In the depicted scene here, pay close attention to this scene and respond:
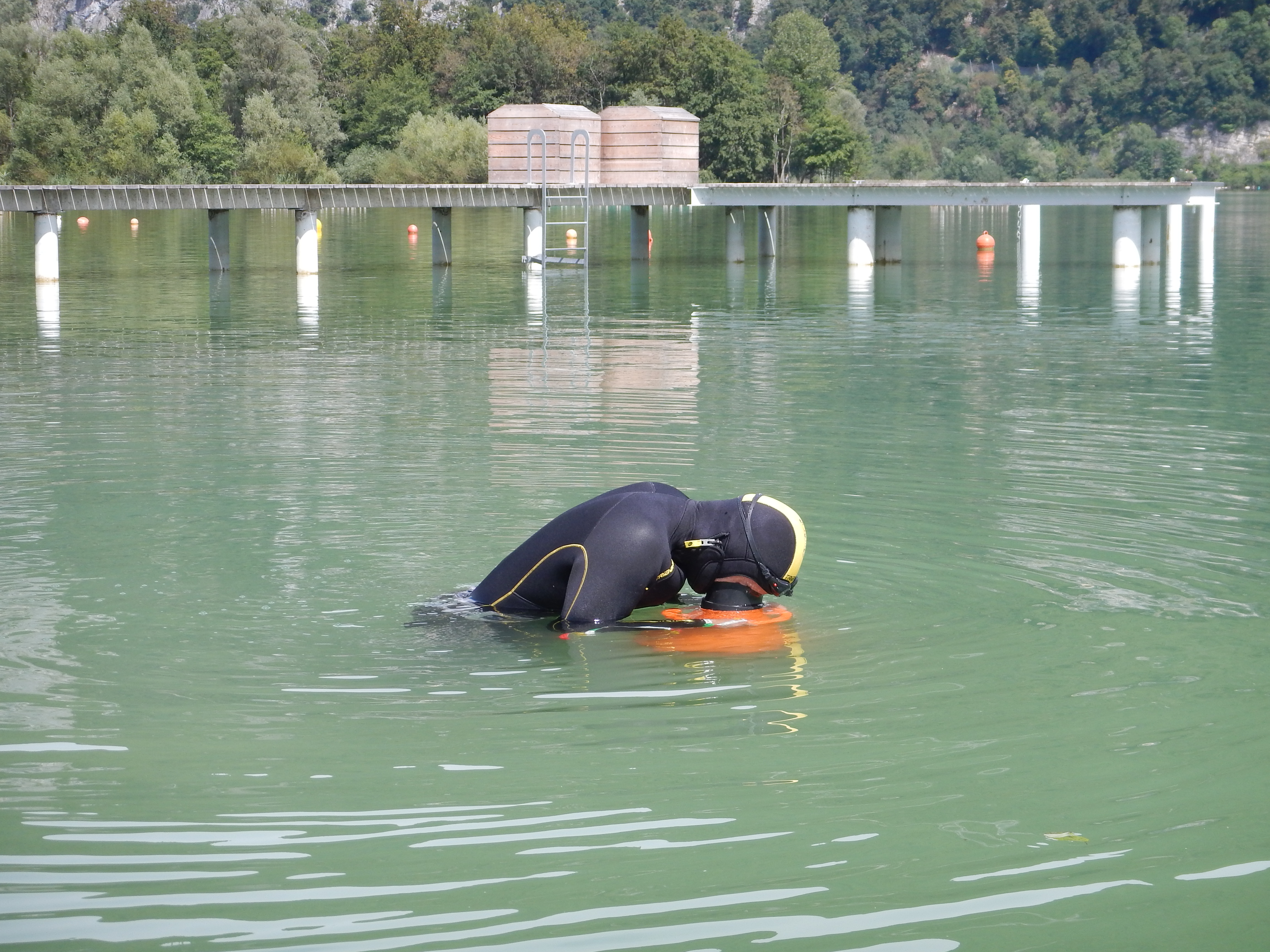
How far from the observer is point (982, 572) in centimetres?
750

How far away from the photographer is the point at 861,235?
109ft

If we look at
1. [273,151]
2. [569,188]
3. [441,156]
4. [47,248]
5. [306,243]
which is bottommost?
[47,248]

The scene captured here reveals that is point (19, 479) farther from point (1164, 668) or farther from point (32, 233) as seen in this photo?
point (32, 233)

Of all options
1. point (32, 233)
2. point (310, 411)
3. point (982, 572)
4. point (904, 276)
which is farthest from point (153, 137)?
point (982, 572)

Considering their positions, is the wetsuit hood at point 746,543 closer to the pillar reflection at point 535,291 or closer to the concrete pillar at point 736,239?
the pillar reflection at point 535,291

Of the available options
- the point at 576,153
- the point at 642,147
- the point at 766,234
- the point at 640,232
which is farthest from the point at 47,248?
the point at 766,234

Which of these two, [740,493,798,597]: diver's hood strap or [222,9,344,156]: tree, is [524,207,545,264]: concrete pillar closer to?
[740,493,798,597]: diver's hood strap

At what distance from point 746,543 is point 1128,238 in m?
27.5

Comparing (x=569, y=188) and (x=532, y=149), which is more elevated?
(x=532, y=149)

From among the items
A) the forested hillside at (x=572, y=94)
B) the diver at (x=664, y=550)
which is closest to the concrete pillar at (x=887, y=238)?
the diver at (x=664, y=550)

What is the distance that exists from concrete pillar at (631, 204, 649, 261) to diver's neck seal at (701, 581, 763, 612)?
31.0 metres

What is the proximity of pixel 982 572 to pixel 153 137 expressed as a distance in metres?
66.8

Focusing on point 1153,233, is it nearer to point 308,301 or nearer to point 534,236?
point 534,236

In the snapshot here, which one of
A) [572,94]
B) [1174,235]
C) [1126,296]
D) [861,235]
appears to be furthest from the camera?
[572,94]
